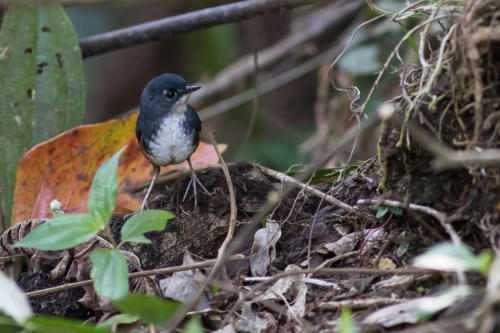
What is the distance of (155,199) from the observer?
2.78 metres

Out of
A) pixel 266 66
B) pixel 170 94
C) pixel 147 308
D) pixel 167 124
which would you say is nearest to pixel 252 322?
pixel 147 308

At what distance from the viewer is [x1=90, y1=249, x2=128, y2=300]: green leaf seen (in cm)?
168

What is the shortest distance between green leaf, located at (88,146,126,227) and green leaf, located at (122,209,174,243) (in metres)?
0.07

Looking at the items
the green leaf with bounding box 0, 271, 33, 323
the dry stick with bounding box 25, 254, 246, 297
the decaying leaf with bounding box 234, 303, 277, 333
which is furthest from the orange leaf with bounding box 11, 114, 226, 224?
the green leaf with bounding box 0, 271, 33, 323

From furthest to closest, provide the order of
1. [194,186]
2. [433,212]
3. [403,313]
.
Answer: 1. [194,186]
2. [433,212]
3. [403,313]

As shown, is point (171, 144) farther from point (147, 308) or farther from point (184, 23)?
point (147, 308)

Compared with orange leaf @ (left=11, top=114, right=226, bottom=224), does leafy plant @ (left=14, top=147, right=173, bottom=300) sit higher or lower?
higher

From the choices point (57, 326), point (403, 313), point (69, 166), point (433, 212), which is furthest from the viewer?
point (69, 166)

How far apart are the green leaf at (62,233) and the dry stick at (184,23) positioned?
1639 mm

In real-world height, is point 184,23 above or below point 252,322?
above

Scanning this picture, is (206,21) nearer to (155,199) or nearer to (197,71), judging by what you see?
(155,199)

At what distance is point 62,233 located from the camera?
1.79 m

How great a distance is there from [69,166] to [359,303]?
184 centimetres

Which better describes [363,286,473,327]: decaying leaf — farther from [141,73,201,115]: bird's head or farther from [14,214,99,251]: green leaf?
[141,73,201,115]: bird's head
